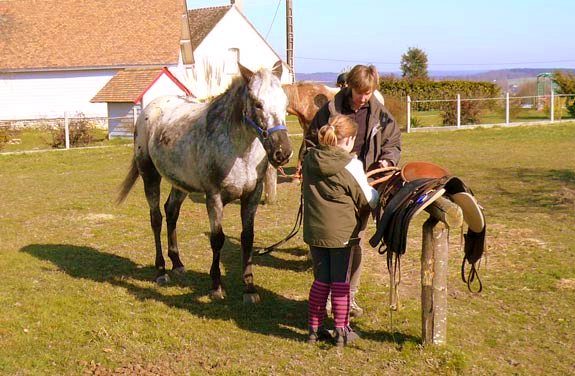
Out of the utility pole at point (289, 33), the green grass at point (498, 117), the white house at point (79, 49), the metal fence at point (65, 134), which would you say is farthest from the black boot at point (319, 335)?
the white house at point (79, 49)

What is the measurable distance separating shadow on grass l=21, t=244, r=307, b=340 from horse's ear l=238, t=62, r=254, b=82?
2.07 m

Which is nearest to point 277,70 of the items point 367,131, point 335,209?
point 367,131

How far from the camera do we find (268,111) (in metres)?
5.34

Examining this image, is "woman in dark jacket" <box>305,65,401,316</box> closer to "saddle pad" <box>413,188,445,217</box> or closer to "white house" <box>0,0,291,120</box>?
"saddle pad" <box>413,188,445,217</box>

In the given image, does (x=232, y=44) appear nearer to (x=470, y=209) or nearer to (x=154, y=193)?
(x=154, y=193)

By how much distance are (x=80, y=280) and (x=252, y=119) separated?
9.62ft

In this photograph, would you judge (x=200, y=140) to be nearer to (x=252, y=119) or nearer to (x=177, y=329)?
(x=252, y=119)

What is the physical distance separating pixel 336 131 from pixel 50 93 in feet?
106

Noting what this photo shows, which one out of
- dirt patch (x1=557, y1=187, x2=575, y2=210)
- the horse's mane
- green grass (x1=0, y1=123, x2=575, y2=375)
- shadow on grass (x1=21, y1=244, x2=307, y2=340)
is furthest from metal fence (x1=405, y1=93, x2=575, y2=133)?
the horse's mane

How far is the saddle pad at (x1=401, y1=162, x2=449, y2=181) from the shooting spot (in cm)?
493

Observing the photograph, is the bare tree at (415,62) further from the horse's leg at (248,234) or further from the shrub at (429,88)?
the horse's leg at (248,234)

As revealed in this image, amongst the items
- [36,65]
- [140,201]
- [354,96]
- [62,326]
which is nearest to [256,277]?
[62,326]

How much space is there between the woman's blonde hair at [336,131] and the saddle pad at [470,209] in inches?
34.4

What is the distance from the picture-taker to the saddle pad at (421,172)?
16.2ft
